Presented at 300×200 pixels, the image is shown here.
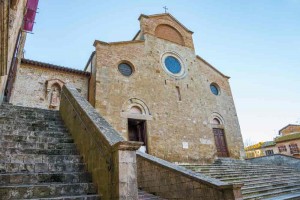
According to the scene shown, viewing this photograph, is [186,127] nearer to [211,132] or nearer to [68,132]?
[211,132]

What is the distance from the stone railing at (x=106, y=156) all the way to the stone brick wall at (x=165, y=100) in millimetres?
6747

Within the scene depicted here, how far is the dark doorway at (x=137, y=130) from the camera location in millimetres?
12195

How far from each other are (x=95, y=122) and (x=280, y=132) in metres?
45.5

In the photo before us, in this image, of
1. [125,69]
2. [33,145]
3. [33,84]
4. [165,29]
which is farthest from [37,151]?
[165,29]

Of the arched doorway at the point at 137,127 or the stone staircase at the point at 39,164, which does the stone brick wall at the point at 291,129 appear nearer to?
the arched doorway at the point at 137,127

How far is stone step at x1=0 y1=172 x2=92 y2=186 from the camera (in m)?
3.17

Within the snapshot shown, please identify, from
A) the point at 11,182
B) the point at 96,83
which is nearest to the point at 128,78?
the point at 96,83

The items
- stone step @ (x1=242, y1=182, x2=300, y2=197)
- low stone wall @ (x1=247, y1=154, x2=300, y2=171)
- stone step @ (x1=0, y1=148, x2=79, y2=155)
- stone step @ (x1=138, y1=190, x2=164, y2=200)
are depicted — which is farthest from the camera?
low stone wall @ (x1=247, y1=154, x2=300, y2=171)

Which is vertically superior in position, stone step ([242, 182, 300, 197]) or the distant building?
the distant building

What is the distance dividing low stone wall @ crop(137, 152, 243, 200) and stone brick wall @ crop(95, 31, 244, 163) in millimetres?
4760

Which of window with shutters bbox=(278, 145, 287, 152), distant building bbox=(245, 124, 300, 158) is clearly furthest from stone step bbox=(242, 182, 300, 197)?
window with shutters bbox=(278, 145, 287, 152)

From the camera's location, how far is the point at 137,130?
12570 millimetres

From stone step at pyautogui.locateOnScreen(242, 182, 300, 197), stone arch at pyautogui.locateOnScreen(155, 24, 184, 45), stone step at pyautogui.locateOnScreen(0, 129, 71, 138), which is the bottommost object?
stone step at pyautogui.locateOnScreen(242, 182, 300, 197)

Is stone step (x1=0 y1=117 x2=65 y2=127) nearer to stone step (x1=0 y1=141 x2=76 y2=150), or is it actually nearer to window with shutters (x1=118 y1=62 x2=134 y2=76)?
stone step (x1=0 y1=141 x2=76 y2=150)
